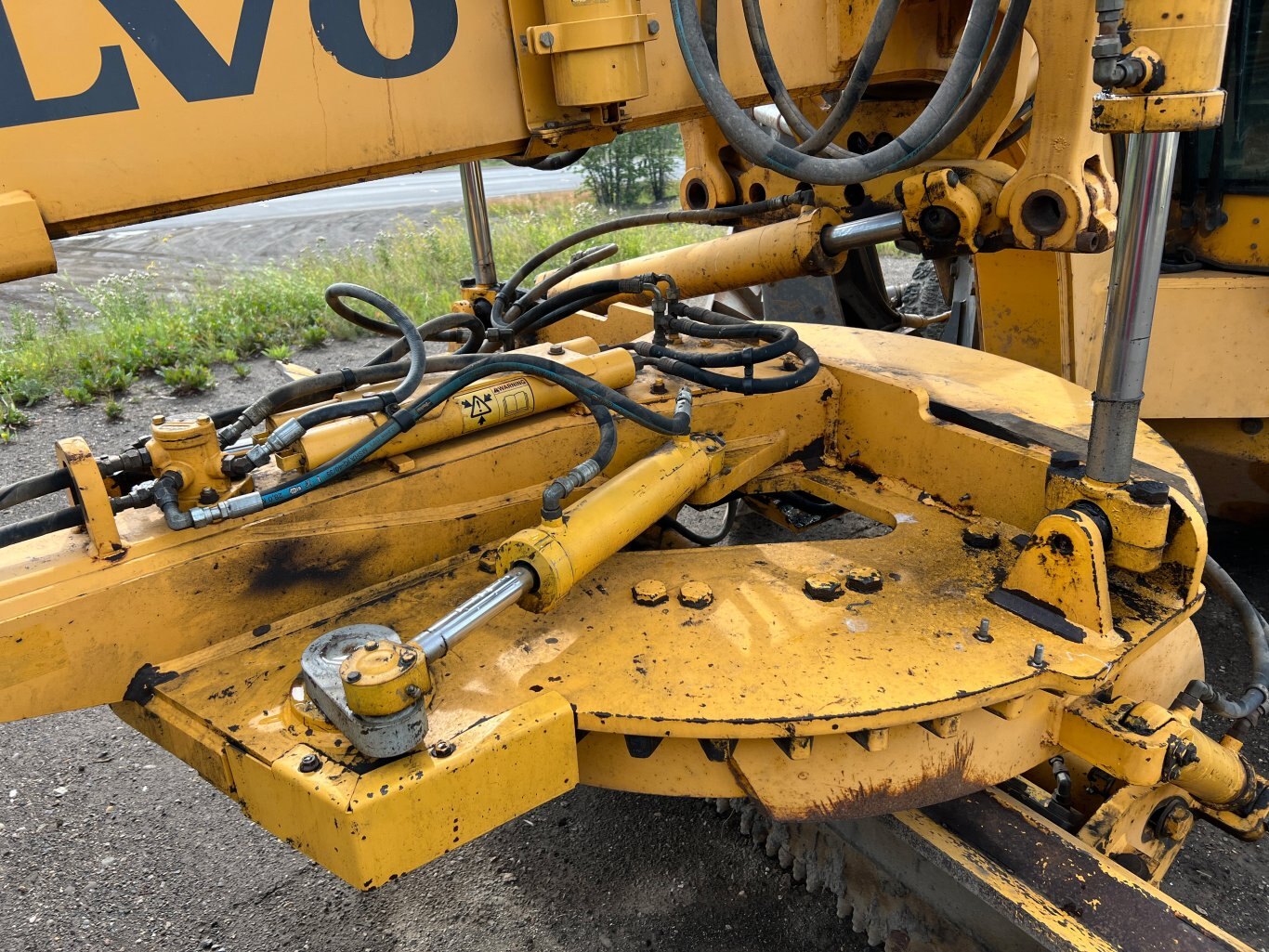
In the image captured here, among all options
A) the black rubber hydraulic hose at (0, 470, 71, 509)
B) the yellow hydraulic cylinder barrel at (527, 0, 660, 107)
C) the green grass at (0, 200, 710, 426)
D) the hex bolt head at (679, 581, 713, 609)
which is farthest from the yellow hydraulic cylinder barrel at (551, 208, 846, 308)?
the green grass at (0, 200, 710, 426)

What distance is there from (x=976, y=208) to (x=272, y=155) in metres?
1.36

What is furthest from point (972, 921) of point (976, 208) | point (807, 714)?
point (976, 208)

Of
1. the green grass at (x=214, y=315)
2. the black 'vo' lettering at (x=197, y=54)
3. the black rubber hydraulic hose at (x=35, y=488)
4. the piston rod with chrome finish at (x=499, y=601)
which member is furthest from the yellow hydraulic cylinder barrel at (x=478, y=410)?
the green grass at (x=214, y=315)

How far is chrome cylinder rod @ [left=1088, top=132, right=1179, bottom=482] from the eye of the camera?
1.46 meters

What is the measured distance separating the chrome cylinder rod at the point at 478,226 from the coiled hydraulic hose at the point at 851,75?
102cm

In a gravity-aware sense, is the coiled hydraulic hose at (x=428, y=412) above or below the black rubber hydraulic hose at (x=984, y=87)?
below

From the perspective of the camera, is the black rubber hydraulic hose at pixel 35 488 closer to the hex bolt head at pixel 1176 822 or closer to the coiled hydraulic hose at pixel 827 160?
the coiled hydraulic hose at pixel 827 160

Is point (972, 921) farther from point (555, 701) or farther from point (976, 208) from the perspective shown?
point (976, 208)

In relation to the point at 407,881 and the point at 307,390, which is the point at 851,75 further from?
the point at 407,881

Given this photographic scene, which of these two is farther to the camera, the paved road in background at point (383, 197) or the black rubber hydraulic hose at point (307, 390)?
the paved road in background at point (383, 197)

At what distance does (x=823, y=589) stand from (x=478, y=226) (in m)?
1.61

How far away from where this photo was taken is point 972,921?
1.74 meters

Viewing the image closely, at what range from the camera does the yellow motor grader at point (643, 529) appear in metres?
1.41

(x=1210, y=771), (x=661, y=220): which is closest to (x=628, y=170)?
(x=661, y=220)
